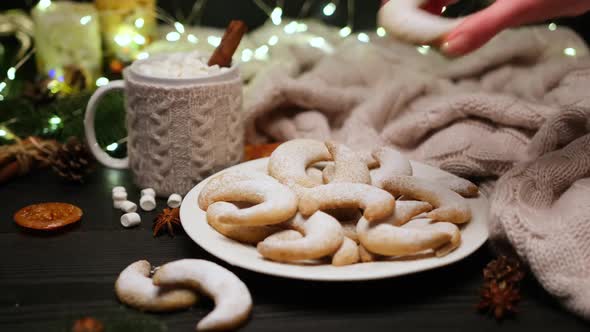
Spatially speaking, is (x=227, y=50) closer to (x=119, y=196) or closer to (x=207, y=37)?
(x=119, y=196)

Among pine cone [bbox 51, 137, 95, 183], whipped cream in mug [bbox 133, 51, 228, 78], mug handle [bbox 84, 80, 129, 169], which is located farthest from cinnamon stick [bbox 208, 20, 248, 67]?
pine cone [bbox 51, 137, 95, 183]

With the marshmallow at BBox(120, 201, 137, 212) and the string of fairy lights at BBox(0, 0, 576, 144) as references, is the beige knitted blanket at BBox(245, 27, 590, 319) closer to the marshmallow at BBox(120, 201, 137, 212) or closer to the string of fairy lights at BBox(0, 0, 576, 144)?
the string of fairy lights at BBox(0, 0, 576, 144)

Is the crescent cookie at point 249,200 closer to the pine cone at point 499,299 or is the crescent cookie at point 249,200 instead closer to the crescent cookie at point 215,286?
the crescent cookie at point 215,286

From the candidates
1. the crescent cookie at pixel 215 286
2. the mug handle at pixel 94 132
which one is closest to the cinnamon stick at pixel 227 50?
the mug handle at pixel 94 132

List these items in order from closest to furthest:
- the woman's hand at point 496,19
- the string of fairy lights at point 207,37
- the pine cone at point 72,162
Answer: the woman's hand at point 496,19 → the pine cone at point 72,162 → the string of fairy lights at point 207,37

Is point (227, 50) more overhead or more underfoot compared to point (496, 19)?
more underfoot

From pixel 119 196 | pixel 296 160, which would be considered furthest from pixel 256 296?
pixel 119 196
